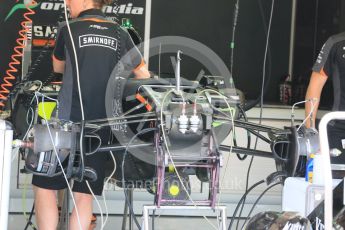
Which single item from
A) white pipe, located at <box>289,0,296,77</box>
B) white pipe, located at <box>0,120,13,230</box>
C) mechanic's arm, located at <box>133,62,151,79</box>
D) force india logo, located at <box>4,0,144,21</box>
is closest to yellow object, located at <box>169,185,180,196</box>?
white pipe, located at <box>0,120,13,230</box>

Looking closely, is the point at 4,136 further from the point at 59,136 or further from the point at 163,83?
the point at 163,83

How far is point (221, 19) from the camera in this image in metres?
7.53

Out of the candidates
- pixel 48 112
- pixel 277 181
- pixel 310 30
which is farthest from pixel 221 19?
pixel 277 181

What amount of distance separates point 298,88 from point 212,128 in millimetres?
5176

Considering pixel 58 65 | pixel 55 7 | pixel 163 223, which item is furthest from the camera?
pixel 55 7

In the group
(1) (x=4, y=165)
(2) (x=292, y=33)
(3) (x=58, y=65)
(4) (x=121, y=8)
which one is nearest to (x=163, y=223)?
(3) (x=58, y=65)

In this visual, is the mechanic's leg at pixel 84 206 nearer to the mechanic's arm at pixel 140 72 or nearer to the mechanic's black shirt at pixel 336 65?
the mechanic's arm at pixel 140 72

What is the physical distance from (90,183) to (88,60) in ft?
1.77

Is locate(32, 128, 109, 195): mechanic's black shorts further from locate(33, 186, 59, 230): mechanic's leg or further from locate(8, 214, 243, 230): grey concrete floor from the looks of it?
locate(8, 214, 243, 230): grey concrete floor

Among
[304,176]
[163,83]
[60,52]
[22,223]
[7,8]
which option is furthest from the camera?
[7,8]

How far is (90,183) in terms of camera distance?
3039mm

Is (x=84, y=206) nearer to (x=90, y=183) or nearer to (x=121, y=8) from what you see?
(x=90, y=183)

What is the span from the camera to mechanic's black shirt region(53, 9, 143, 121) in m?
3.02

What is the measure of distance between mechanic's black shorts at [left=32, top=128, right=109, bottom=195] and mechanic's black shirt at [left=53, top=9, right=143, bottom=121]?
0.54ft
